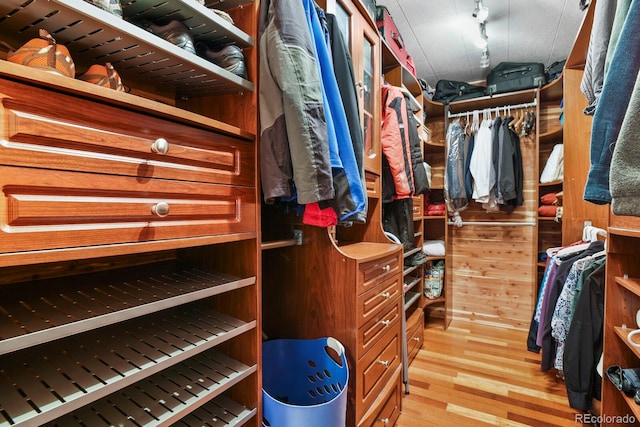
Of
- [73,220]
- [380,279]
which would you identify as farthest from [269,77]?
[380,279]

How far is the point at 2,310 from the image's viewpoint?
70 centimetres

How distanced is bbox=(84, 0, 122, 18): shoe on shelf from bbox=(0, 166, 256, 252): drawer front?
0.34 m

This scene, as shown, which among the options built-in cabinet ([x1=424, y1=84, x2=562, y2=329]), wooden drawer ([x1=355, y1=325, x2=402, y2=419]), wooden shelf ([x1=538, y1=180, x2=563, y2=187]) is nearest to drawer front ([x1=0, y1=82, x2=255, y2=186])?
wooden drawer ([x1=355, y1=325, x2=402, y2=419])

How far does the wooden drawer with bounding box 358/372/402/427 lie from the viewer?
1.38 meters

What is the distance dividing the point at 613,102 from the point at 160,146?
1136 mm

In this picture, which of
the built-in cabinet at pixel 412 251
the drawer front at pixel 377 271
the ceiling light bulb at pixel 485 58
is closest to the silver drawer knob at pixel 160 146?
the drawer front at pixel 377 271

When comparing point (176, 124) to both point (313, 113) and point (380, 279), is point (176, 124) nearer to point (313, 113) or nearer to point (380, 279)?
point (313, 113)

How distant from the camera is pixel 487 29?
248 cm

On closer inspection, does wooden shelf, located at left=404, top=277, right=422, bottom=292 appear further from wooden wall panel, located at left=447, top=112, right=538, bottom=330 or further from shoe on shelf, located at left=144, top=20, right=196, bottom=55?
shoe on shelf, located at left=144, top=20, right=196, bottom=55

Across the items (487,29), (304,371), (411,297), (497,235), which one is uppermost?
(487,29)

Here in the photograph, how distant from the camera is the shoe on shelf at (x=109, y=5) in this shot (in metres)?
0.63

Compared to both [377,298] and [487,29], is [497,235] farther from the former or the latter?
[377,298]

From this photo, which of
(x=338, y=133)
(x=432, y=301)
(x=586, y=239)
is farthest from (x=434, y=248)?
(x=338, y=133)

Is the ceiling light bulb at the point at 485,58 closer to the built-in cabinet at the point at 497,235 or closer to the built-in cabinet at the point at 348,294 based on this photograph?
the built-in cabinet at the point at 497,235
